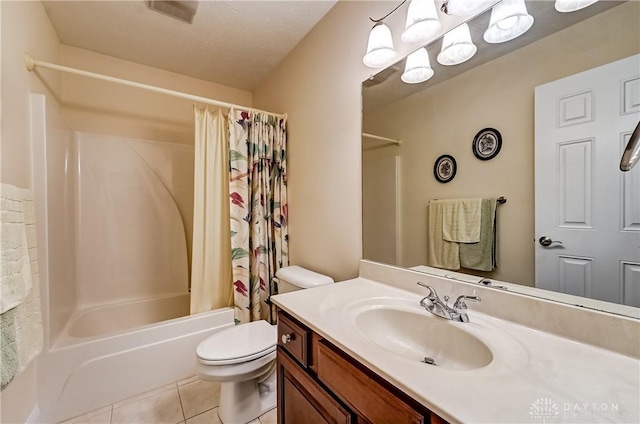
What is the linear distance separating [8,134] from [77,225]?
110 centimetres

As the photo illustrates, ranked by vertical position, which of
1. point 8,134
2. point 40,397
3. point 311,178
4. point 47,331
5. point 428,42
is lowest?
point 40,397

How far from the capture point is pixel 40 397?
53.4 inches

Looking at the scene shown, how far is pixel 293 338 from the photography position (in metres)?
0.94

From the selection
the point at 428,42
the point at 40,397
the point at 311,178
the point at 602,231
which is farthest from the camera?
the point at 311,178

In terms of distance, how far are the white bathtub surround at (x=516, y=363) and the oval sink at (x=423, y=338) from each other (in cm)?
2

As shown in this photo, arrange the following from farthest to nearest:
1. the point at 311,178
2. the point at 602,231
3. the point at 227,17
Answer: the point at 311,178 → the point at 227,17 → the point at 602,231

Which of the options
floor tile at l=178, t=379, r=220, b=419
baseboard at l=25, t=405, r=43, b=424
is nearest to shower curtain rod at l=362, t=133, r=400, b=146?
floor tile at l=178, t=379, r=220, b=419

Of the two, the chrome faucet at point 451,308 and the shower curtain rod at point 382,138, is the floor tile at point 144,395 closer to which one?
the chrome faucet at point 451,308

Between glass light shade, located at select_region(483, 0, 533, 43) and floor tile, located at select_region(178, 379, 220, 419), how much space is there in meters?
2.23

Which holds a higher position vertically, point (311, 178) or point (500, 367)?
point (311, 178)

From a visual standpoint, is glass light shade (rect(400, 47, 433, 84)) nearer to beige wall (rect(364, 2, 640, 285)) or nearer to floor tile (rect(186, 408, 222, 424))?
beige wall (rect(364, 2, 640, 285))

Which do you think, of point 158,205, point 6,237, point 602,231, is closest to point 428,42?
point 602,231

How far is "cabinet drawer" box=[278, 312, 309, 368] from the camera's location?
87 cm

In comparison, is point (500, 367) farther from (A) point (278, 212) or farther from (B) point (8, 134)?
(B) point (8, 134)
